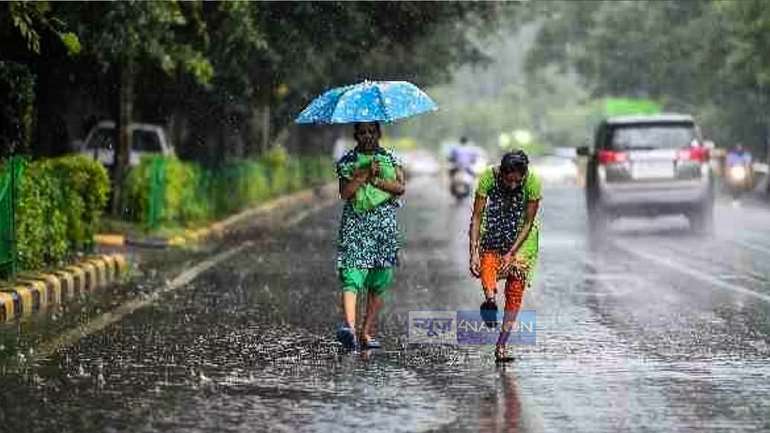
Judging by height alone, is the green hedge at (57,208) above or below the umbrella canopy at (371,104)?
below

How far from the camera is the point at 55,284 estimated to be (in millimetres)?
15062

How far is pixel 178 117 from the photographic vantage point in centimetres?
3566

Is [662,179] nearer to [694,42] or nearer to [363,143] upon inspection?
[363,143]

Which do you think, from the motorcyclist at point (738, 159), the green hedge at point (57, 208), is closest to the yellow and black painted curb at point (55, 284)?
the green hedge at point (57, 208)

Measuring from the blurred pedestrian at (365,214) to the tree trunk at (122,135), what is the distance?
47.1 feet

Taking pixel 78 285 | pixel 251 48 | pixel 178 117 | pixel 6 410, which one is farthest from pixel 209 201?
pixel 6 410

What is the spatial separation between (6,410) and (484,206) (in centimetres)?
366

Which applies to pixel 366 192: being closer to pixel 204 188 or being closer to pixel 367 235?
pixel 367 235

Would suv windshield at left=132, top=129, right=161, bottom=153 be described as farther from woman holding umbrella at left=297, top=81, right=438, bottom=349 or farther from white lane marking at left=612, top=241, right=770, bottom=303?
woman holding umbrella at left=297, top=81, right=438, bottom=349

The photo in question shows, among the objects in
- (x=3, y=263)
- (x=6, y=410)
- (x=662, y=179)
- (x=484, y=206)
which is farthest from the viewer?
(x=662, y=179)

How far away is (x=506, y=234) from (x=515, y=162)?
613 millimetres

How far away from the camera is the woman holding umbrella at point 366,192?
35.4ft

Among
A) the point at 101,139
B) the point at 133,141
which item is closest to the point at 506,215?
the point at 101,139

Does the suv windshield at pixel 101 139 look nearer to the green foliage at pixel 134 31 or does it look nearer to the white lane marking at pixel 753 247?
the green foliage at pixel 134 31
